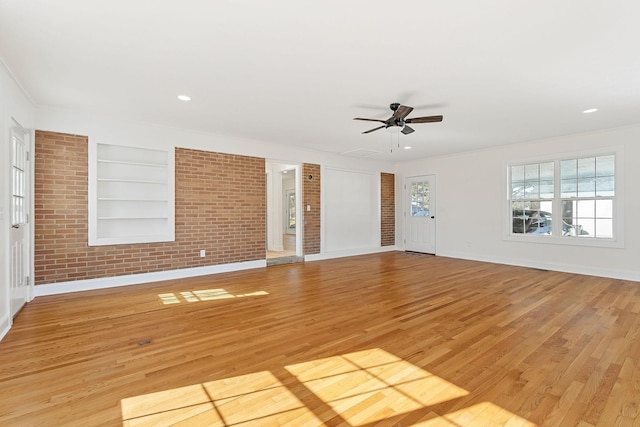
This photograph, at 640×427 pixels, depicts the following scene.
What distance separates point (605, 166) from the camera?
17.5 feet

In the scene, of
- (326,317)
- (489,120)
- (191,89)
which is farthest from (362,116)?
(326,317)

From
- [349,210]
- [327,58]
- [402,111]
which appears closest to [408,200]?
[349,210]

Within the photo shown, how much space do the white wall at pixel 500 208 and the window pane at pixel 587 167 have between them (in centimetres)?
21

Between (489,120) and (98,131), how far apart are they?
228 inches

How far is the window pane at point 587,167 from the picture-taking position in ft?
17.9

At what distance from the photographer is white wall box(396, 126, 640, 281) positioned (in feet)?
16.5

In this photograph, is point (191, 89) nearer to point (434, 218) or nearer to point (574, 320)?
point (574, 320)

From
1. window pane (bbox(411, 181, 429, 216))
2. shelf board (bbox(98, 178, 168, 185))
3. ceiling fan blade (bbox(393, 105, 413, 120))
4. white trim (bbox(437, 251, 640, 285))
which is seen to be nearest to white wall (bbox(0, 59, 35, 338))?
shelf board (bbox(98, 178, 168, 185))

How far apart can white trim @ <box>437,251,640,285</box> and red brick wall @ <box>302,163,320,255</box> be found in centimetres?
337

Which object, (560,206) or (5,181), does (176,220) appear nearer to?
(5,181)

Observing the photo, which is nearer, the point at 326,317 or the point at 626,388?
the point at 626,388

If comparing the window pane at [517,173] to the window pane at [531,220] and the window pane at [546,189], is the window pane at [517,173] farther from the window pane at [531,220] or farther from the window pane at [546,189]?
the window pane at [531,220]

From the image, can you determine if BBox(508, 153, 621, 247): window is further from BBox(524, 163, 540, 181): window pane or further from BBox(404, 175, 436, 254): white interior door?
BBox(404, 175, 436, 254): white interior door

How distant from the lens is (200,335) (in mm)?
2838
